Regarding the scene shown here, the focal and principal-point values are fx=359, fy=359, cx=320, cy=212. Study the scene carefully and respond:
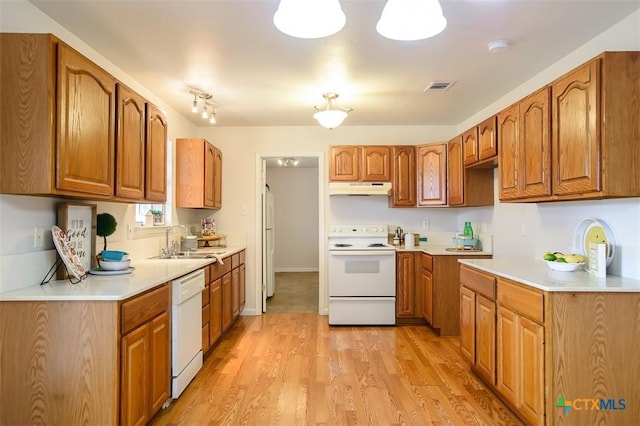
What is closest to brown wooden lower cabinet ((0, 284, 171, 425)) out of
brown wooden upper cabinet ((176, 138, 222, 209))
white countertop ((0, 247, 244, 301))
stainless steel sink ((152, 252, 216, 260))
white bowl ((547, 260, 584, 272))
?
white countertop ((0, 247, 244, 301))

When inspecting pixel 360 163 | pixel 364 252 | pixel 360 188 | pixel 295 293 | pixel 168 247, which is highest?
pixel 360 163

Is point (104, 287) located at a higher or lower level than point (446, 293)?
higher

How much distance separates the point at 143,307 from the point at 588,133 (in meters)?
2.64

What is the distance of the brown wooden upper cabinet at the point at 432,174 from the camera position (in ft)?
13.9

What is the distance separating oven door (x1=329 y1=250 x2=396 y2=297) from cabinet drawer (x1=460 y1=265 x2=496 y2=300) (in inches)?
45.7

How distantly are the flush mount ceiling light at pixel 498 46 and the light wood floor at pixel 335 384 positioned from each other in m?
2.43

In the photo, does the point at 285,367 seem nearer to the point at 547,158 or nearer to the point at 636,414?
the point at 636,414

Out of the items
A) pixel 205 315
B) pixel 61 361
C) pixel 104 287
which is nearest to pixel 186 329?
pixel 205 315

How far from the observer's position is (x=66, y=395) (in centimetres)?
172

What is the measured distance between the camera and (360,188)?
433 centimetres

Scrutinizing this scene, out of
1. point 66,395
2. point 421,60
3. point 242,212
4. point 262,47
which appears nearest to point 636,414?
point 421,60

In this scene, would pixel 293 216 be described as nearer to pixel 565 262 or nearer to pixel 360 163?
pixel 360 163

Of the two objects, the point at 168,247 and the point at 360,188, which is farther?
the point at 360,188

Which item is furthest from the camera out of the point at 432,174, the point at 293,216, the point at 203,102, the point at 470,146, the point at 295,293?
the point at 293,216
